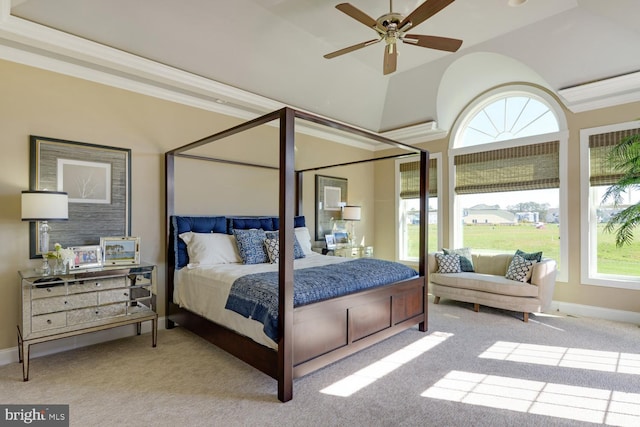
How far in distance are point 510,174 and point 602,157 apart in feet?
3.65

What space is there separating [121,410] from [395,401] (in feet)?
6.22

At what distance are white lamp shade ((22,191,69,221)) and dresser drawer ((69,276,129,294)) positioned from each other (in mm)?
610

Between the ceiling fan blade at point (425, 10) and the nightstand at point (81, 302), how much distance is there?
3.30 meters

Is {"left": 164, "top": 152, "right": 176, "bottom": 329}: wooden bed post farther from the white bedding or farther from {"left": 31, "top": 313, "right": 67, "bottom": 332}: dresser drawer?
{"left": 31, "top": 313, "right": 67, "bottom": 332}: dresser drawer

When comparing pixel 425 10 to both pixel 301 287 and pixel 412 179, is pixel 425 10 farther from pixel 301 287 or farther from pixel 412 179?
pixel 412 179

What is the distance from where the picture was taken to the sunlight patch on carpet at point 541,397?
7.09 ft

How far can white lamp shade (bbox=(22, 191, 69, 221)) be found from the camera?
2.71 meters

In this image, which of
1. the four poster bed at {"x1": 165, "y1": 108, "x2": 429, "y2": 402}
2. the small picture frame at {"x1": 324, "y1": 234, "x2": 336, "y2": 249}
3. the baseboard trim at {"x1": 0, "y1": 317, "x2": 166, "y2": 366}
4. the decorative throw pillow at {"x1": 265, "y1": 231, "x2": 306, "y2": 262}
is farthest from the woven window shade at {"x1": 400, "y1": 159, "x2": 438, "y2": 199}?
the baseboard trim at {"x1": 0, "y1": 317, "x2": 166, "y2": 366}

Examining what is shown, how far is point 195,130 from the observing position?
4168 millimetres

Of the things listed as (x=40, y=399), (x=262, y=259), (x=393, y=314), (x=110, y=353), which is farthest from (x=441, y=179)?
(x=40, y=399)

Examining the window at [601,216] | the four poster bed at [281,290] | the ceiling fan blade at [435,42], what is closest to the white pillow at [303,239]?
the four poster bed at [281,290]

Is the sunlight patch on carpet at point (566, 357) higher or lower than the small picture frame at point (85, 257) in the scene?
lower

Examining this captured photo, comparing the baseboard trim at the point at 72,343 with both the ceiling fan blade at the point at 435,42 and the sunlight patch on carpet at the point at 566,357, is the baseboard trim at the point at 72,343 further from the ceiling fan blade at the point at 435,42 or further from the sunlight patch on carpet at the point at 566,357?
the ceiling fan blade at the point at 435,42

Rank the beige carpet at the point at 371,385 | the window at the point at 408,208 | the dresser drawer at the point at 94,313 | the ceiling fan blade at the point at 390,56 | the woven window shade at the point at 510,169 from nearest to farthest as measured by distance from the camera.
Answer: the beige carpet at the point at 371,385 < the dresser drawer at the point at 94,313 < the ceiling fan blade at the point at 390,56 < the woven window shade at the point at 510,169 < the window at the point at 408,208
